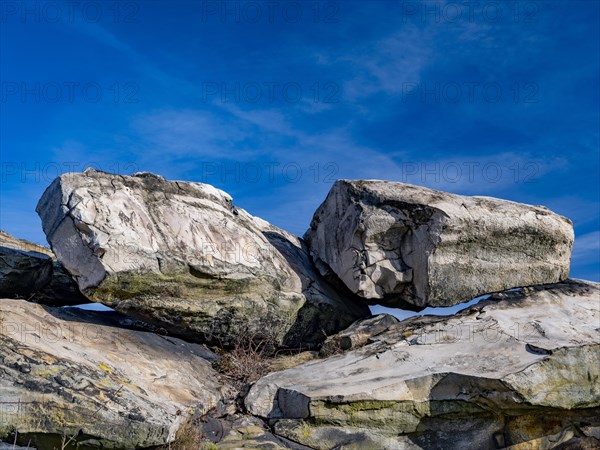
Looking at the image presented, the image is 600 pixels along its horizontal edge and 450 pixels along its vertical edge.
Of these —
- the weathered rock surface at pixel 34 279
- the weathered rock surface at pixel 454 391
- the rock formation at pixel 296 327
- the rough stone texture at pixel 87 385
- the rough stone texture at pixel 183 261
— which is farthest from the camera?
the weathered rock surface at pixel 34 279

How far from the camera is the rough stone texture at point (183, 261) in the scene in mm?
7996

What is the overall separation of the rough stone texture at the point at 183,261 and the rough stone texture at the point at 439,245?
1.03 meters

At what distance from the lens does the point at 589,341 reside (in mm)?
8188

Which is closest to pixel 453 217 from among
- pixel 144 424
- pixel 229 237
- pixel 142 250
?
pixel 229 237

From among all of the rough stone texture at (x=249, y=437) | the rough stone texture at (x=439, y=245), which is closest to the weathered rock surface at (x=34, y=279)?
the rough stone texture at (x=249, y=437)

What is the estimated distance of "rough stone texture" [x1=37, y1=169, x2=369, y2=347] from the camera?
26.2 feet

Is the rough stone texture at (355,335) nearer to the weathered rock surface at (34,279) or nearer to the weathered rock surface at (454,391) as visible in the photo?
the weathered rock surface at (454,391)

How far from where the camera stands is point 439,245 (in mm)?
8977

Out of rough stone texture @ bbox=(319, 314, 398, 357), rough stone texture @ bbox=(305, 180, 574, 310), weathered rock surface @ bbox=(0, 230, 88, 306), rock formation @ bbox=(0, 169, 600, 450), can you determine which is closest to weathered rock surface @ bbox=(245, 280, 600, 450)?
rock formation @ bbox=(0, 169, 600, 450)

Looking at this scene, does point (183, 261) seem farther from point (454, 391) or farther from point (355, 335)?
point (454, 391)

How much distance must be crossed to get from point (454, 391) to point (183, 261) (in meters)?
3.83

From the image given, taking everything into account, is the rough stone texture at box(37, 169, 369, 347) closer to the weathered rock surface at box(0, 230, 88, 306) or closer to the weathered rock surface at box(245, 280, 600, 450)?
the weathered rock surface at box(0, 230, 88, 306)

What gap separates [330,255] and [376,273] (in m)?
0.93

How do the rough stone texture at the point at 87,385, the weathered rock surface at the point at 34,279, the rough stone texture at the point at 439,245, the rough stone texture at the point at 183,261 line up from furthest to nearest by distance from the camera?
the rough stone texture at the point at 439,245, the weathered rock surface at the point at 34,279, the rough stone texture at the point at 183,261, the rough stone texture at the point at 87,385
